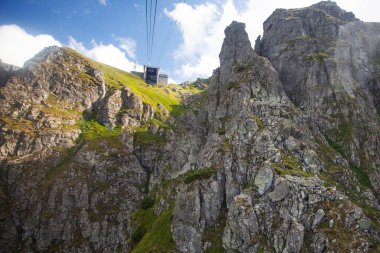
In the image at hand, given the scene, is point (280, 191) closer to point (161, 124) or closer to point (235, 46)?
point (235, 46)

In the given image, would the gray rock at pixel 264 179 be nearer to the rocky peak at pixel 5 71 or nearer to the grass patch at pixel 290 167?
the grass patch at pixel 290 167

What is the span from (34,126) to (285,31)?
399 ft

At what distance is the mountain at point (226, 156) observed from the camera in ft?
284

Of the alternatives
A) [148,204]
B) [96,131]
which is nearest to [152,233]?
[148,204]

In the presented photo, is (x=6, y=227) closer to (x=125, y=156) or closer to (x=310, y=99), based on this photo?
(x=125, y=156)

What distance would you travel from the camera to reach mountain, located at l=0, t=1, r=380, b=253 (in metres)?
86.6

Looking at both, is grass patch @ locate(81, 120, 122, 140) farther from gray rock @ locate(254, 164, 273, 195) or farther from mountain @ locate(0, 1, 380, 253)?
gray rock @ locate(254, 164, 273, 195)

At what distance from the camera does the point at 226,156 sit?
10444 cm

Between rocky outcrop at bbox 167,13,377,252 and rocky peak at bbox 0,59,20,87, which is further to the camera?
rocky peak at bbox 0,59,20,87

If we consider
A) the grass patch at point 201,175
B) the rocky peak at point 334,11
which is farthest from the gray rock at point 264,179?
the rocky peak at point 334,11

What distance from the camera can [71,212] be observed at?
145m

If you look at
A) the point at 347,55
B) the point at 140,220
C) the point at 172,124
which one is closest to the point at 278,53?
the point at 347,55

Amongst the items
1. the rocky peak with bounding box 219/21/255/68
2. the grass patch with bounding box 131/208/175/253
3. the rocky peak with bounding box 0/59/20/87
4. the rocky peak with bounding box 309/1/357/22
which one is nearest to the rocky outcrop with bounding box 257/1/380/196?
the rocky peak with bounding box 309/1/357/22

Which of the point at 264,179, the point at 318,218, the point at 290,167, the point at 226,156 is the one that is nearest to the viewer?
the point at 318,218
